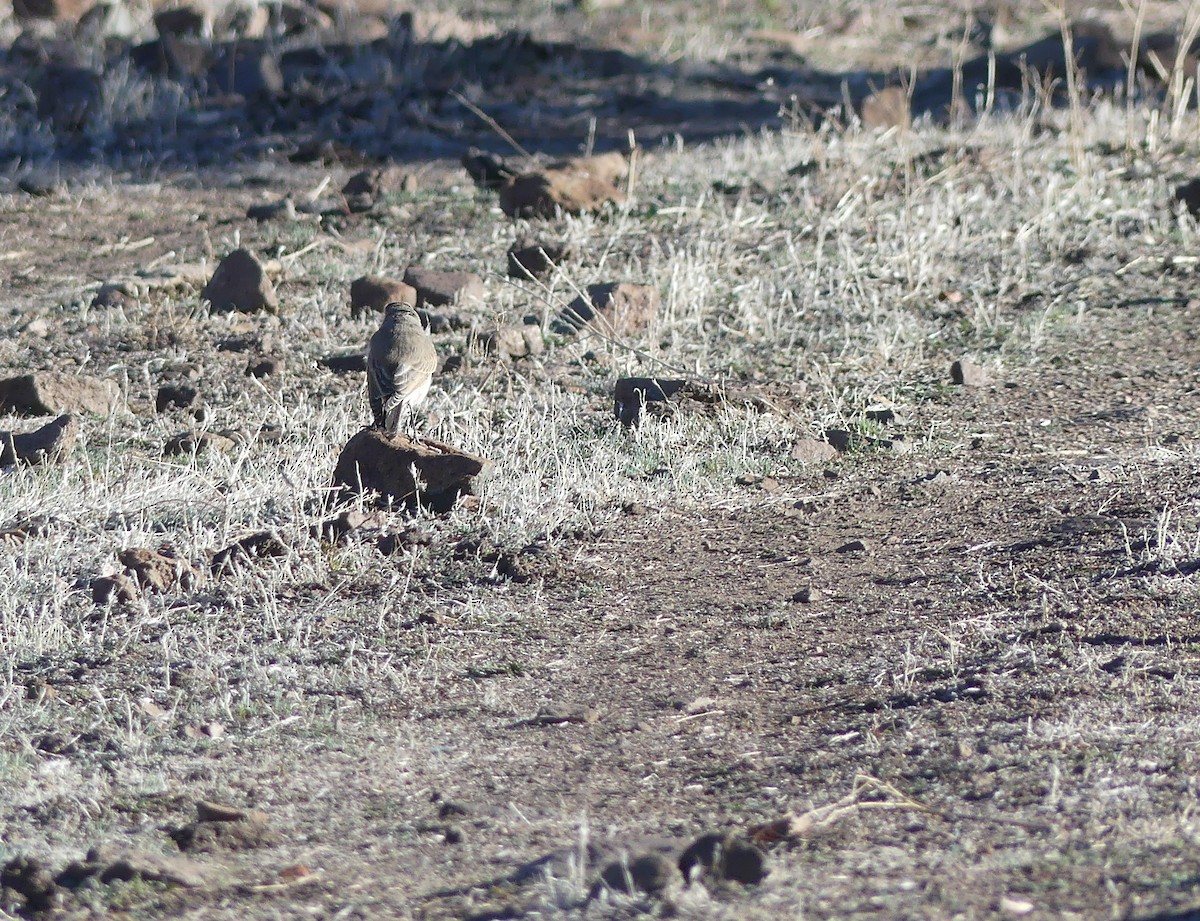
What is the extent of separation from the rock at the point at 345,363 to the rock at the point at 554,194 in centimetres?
283

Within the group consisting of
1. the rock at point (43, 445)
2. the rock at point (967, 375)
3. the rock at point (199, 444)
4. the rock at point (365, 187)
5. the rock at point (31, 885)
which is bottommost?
→ the rock at point (199, 444)

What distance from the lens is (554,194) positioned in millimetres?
10930

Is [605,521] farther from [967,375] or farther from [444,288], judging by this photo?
[444,288]

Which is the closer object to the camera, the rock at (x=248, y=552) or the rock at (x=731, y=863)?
the rock at (x=731, y=863)

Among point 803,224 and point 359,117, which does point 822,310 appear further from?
point 359,117

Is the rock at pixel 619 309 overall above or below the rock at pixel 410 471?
above

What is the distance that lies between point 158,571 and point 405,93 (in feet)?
34.7

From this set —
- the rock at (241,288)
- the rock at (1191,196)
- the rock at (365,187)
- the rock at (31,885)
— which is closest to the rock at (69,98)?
the rock at (365,187)

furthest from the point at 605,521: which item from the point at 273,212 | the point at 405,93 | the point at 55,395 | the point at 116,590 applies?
the point at 405,93

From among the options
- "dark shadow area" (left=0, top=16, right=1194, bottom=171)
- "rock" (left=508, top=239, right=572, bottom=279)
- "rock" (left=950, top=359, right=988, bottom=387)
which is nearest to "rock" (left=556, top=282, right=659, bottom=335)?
"rock" (left=508, top=239, right=572, bottom=279)

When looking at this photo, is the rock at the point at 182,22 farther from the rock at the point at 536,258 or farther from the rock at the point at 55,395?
the rock at the point at 55,395

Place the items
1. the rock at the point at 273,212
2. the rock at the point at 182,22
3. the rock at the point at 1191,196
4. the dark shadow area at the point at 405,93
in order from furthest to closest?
the rock at the point at 182,22
the dark shadow area at the point at 405,93
the rock at the point at 273,212
the rock at the point at 1191,196

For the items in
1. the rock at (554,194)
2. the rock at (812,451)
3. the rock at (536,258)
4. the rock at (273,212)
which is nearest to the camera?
the rock at (812,451)

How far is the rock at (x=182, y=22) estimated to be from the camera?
17.3 metres
